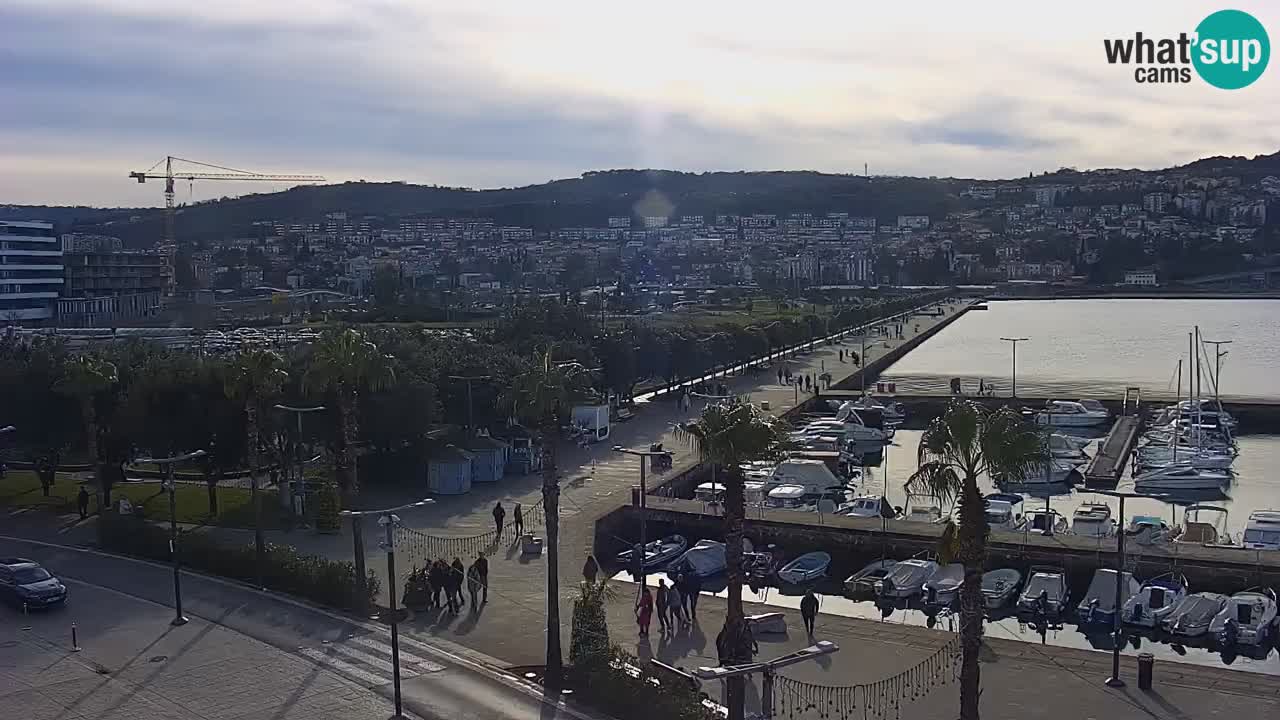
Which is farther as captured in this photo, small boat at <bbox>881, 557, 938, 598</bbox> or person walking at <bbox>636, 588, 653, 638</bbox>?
small boat at <bbox>881, 557, 938, 598</bbox>

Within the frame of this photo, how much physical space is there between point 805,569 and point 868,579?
1.72 meters

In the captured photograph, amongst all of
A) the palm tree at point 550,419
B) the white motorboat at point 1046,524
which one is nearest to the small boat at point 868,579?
the white motorboat at point 1046,524

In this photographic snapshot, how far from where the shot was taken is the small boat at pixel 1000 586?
80.0 ft

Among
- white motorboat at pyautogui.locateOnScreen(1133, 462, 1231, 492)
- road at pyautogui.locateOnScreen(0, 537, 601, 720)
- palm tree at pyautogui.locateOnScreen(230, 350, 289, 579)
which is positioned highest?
palm tree at pyautogui.locateOnScreen(230, 350, 289, 579)

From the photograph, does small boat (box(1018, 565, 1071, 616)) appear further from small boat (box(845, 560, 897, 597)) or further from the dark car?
the dark car

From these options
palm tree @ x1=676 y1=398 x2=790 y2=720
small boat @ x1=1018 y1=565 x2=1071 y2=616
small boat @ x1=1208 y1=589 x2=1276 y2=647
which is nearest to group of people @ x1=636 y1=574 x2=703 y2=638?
palm tree @ x1=676 y1=398 x2=790 y2=720

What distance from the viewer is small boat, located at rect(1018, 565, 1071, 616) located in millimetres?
23859

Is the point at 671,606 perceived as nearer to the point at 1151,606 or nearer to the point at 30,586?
the point at 1151,606

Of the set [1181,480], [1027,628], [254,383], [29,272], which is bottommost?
[1027,628]

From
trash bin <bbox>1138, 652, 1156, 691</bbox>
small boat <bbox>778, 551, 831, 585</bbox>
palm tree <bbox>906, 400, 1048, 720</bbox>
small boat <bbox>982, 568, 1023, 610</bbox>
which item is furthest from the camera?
small boat <bbox>778, 551, 831, 585</bbox>

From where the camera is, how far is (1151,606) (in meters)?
23.0

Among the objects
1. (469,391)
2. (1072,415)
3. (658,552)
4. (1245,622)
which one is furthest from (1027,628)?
(1072,415)

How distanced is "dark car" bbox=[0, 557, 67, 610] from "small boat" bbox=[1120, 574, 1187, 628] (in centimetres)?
1997

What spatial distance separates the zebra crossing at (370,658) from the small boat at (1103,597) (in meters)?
13.1
